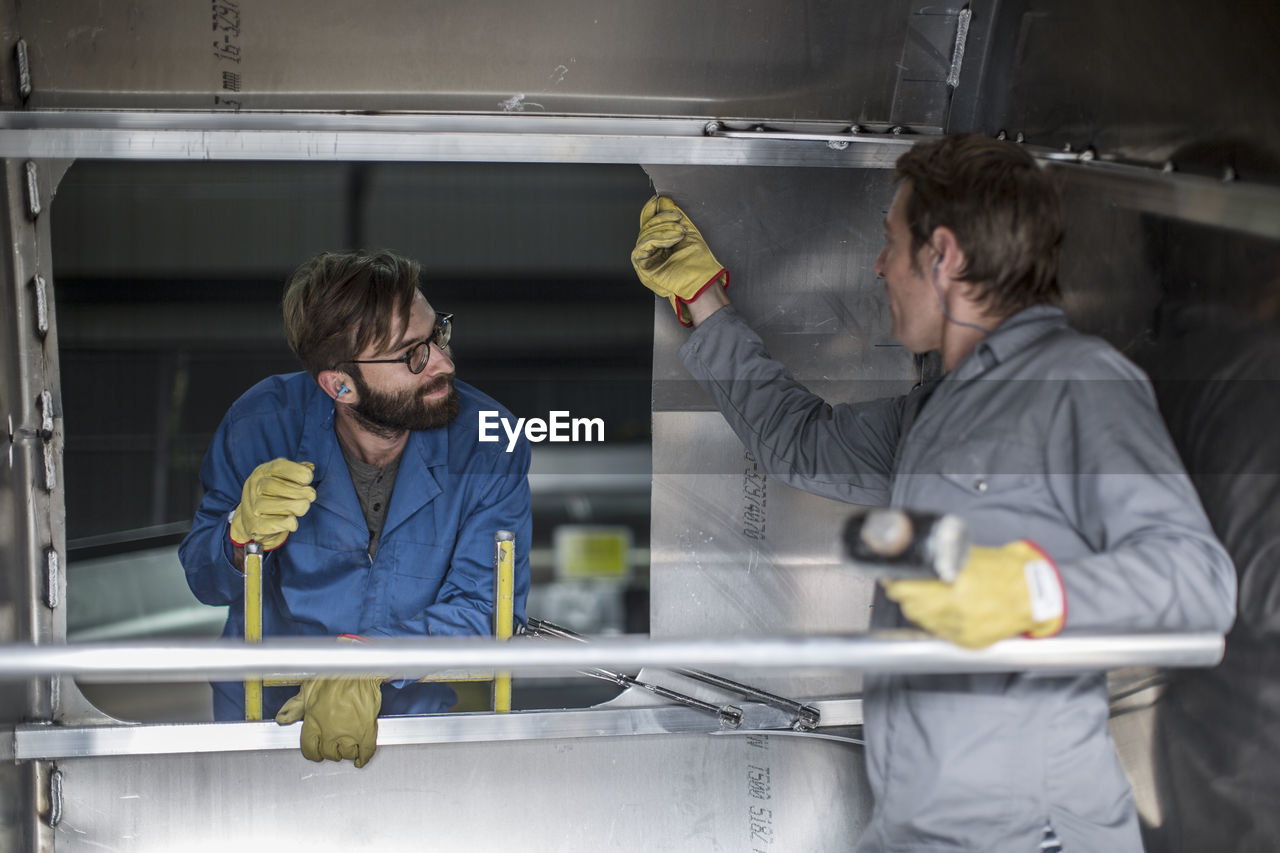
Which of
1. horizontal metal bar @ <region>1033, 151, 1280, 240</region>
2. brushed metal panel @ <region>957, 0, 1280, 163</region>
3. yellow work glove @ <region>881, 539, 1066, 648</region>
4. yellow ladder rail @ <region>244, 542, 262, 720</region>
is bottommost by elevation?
yellow ladder rail @ <region>244, 542, 262, 720</region>

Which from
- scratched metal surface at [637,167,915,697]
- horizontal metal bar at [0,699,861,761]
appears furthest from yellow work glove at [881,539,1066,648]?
horizontal metal bar at [0,699,861,761]

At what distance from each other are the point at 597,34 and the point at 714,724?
126cm

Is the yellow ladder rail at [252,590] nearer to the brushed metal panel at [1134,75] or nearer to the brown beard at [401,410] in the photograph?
the brown beard at [401,410]

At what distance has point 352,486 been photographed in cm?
176

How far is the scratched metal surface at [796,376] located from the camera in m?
1.90

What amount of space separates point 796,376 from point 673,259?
1.07 feet

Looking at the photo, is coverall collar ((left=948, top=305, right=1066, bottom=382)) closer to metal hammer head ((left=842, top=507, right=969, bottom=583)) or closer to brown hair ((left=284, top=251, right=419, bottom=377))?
metal hammer head ((left=842, top=507, right=969, bottom=583))

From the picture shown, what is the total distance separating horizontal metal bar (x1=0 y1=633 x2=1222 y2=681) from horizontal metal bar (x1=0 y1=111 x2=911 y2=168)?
0.93 meters

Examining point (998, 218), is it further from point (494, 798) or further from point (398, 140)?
point (494, 798)

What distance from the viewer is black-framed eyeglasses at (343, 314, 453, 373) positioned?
176 cm

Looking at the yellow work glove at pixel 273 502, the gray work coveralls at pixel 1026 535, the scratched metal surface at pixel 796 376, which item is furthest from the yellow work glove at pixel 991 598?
the yellow work glove at pixel 273 502

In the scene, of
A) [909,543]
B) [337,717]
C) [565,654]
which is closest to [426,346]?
[337,717]

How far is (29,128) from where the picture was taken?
1673 mm

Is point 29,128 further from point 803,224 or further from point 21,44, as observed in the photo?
point 803,224
